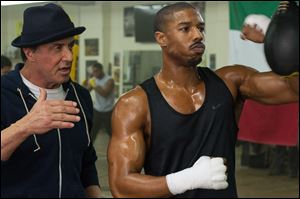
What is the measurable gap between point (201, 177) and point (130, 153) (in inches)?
9.5

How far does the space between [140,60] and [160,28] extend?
384 cm

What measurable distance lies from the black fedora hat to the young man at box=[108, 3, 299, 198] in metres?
0.30

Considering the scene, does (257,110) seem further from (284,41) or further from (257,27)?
(284,41)

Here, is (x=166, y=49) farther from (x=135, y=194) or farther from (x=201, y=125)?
(x=135, y=194)

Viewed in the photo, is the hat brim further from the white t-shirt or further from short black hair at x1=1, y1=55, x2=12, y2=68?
short black hair at x1=1, y1=55, x2=12, y2=68

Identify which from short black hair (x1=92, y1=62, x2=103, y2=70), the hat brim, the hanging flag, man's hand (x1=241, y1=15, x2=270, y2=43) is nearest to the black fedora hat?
the hat brim

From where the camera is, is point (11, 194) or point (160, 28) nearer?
point (11, 194)

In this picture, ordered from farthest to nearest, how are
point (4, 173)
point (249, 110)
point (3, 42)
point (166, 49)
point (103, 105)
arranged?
point (103, 105)
point (249, 110)
point (3, 42)
point (166, 49)
point (4, 173)

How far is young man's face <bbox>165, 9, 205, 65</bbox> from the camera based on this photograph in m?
1.55

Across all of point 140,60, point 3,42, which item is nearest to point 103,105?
point 140,60

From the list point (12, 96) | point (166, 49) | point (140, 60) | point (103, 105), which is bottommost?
point (103, 105)

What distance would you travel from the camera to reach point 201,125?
156cm

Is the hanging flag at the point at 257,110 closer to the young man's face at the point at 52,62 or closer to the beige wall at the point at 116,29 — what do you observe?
the beige wall at the point at 116,29

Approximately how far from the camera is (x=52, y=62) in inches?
56.3
